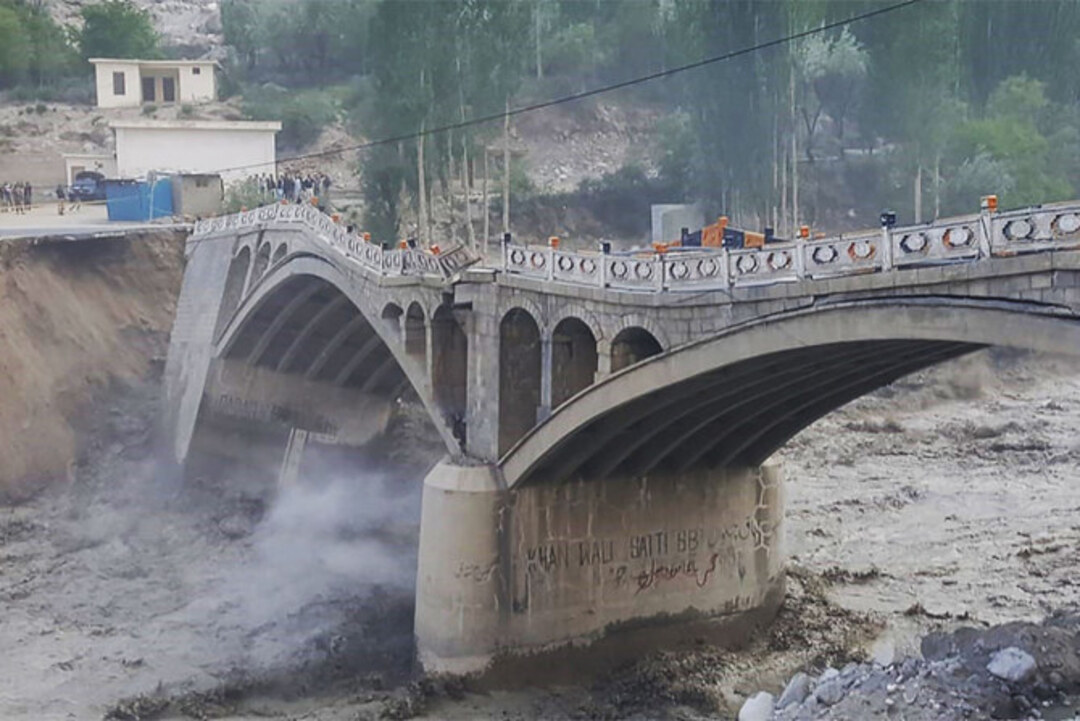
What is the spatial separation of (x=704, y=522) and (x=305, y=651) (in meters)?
8.23

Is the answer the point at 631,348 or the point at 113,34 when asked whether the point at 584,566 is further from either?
the point at 113,34

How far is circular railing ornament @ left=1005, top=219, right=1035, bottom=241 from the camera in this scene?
1524 cm

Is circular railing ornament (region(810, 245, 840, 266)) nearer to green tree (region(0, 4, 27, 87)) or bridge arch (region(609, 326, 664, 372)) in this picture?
bridge arch (region(609, 326, 664, 372))

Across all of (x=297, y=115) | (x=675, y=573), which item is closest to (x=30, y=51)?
(x=297, y=115)

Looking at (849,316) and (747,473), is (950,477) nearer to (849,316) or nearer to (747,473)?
(747,473)

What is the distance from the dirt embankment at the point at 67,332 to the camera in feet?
133

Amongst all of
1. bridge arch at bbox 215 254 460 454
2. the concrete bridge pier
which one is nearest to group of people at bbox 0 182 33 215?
bridge arch at bbox 215 254 460 454

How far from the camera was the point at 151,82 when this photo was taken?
75.5 meters

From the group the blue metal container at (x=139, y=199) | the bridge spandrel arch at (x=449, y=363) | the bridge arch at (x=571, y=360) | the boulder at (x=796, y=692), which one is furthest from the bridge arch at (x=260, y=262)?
the boulder at (x=796, y=692)

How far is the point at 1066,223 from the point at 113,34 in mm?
73719

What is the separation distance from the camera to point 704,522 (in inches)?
1091

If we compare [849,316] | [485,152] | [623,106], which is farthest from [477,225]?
[849,316]

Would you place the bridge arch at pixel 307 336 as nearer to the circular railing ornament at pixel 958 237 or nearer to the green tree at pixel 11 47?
the circular railing ornament at pixel 958 237

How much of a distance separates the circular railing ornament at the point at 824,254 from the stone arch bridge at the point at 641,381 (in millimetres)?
22
